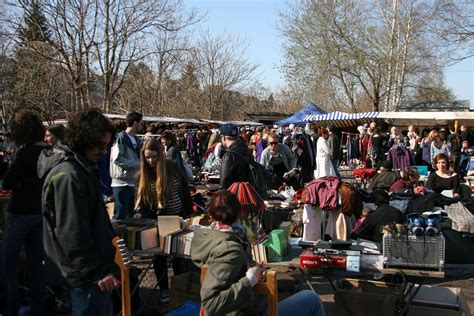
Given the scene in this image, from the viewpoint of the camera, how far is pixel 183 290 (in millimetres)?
3938

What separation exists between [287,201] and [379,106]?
2795 cm

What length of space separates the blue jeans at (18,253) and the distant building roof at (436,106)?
103ft

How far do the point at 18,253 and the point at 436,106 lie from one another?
37.4 meters

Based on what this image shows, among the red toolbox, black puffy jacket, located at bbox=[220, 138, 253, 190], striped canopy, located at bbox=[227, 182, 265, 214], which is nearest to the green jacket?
the red toolbox

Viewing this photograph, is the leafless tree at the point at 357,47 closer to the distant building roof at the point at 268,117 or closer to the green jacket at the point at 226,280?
the distant building roof at the point at 268,117

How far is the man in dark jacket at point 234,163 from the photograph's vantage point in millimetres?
5039

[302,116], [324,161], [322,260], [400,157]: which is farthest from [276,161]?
[302,116]

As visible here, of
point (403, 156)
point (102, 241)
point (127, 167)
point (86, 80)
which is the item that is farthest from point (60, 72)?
point (102, 241)

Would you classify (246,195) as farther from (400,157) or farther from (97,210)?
(400,157)

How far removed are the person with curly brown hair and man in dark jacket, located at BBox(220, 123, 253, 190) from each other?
1942 millimetres

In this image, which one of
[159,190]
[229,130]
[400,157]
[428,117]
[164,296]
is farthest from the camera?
[428,117]

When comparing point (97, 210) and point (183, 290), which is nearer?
point (97, 210)

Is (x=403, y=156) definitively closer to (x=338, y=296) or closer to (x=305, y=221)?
(x=305, y=221)

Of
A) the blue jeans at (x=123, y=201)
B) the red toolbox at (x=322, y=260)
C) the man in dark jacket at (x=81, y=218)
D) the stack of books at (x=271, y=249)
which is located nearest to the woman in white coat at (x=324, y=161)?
the blue jeans at (x=123, y=201)
